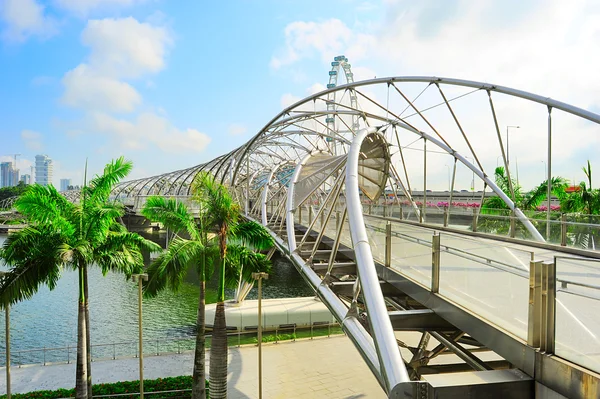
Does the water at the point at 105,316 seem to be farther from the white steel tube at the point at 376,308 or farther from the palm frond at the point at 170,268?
the white steel tube at the point at 376,308

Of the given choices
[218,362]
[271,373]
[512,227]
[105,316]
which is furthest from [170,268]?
[105,316]

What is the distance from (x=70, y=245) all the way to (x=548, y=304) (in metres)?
15.2

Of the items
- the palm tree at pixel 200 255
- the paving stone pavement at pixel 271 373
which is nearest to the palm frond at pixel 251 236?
the palm tree at pixel 200 255

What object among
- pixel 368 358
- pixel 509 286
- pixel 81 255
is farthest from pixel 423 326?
pixel 81 255

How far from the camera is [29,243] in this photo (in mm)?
15641

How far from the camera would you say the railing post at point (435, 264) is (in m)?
7.87

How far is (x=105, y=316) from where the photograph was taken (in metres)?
34.9

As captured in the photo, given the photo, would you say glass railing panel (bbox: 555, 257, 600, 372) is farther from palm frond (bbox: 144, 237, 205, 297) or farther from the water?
the water

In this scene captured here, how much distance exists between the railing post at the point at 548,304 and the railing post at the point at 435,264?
2.75m

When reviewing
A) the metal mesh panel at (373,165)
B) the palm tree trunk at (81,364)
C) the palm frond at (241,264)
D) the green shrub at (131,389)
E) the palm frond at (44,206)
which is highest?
the metal mesh panel at (373,165)

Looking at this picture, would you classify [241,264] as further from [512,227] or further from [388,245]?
[512,227]

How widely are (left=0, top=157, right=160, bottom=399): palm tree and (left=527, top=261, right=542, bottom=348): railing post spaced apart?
14040 mm

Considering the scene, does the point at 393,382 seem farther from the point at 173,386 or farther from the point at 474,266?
the point at 173,386

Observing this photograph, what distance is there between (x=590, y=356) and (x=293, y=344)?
23.9 meters
